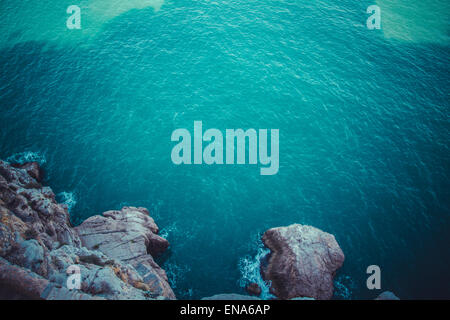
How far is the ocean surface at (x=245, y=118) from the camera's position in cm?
3456

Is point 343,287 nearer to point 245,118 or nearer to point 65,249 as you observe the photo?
point 245,118

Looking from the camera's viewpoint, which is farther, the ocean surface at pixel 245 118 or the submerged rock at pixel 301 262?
the ocean surface at pixel 245 118

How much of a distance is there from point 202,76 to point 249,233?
30.7 meters

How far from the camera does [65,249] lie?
24438 millimetres

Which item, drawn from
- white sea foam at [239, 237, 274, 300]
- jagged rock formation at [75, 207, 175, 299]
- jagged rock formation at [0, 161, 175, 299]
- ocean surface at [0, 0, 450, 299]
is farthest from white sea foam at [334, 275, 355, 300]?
jagged rock formation at [0, 161, 175, 299]

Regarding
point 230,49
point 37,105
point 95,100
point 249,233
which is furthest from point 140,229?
point 230,49

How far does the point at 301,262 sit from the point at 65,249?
75.5ft

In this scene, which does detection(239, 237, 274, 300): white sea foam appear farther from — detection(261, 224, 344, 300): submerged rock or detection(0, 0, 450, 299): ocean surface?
detection(261, 224, 344, 300): submerged rock

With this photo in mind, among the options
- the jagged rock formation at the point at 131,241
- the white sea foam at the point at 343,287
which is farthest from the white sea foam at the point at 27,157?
the white sea foam at the point at 343,287

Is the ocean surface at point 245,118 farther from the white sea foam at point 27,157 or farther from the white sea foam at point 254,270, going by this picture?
the white sea foam at point 27,157

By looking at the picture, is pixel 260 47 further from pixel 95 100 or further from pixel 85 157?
pixel 85 157

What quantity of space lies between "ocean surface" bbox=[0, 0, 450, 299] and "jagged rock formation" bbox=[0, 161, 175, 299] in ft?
12.9

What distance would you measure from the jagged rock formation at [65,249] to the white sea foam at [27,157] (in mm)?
2233

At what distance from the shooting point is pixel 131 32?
193 feet
